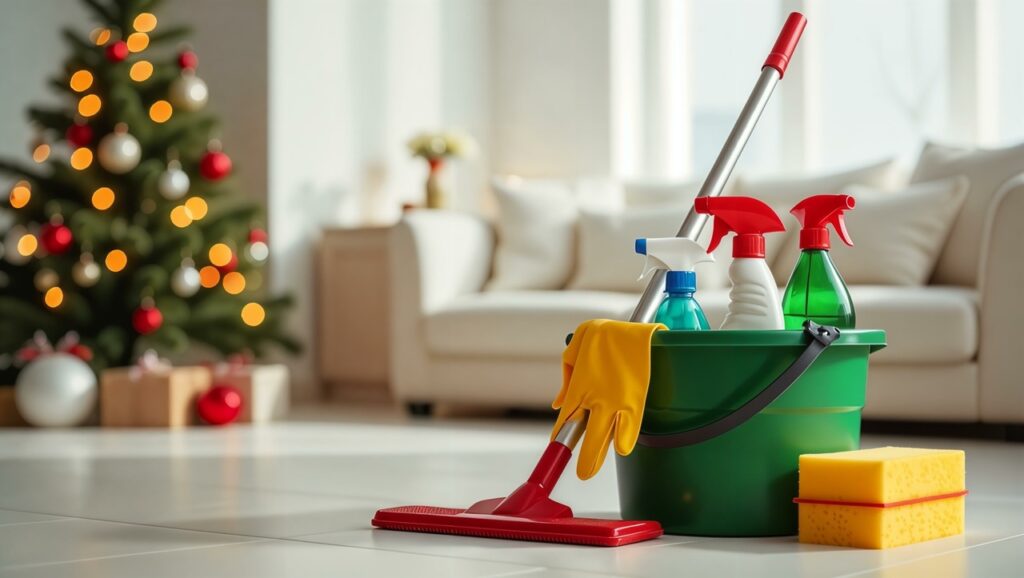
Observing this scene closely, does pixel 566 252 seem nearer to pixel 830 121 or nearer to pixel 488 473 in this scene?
pixel 830 121

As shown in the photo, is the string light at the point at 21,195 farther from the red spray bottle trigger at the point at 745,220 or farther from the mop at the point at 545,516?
the red spray bottle trigger at the point at 745,220

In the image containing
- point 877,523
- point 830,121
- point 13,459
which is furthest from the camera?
point 830,121

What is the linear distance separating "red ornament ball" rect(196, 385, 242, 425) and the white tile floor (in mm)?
291

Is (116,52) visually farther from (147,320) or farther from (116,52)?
(147,320)

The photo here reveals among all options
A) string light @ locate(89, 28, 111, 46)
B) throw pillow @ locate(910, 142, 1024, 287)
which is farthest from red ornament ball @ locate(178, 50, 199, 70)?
throw pillow @ locate(910, 142, 1024, 287)

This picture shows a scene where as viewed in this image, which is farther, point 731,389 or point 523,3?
point 523,3

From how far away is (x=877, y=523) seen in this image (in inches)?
61.9

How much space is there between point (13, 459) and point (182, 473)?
0.56m

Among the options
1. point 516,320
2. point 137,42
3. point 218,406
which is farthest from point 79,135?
point 516,320

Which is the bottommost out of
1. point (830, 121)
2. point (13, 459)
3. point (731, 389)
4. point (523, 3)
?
point (13, 459)

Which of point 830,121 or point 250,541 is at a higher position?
point 830,121

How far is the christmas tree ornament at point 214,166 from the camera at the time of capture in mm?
4184

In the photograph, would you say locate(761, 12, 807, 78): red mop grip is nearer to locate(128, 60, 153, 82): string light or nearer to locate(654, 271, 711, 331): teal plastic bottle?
locate(654, 271, 711, 331): teal plastic bottle

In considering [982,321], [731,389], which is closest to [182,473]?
[731,389]
